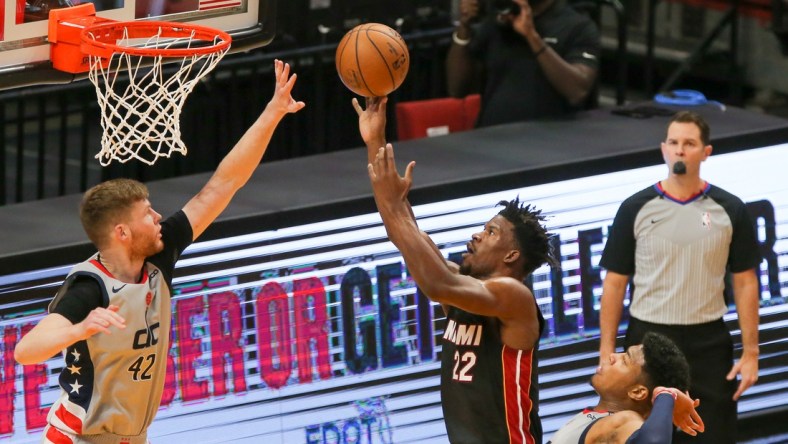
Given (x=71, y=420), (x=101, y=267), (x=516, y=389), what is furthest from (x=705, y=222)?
(x=71, y=420)

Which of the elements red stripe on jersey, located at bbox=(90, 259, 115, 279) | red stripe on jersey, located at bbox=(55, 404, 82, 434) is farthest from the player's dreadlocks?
red stripe on jersey, located at bbox=(55, 404, 82, 434)

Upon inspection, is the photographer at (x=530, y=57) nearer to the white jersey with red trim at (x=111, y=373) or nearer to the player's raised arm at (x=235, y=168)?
the player's raised arm at (x=235, y=168)

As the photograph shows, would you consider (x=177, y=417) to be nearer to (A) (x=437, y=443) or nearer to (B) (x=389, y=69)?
(A) (x=437, y=443)

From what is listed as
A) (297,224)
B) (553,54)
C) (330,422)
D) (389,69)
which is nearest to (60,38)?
(389,69)

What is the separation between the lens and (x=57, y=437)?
5203 mm

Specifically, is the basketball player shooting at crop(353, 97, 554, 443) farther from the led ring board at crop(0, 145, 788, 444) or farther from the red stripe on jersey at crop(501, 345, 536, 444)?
the led ring board at crop(0, 145, 788, 444)

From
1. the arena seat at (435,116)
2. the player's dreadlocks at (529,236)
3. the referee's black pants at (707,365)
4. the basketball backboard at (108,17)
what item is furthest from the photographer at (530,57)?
the player's dreadlocks at (529,236)

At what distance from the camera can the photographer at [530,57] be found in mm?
8484

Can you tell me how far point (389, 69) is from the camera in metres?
5.79

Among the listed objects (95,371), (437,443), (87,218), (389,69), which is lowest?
(437,443)

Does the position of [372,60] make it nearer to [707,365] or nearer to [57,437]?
[57,437]

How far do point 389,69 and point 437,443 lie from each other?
7.64ft

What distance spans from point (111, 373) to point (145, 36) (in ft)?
4.82

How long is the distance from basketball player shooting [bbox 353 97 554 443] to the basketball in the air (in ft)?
0.71
